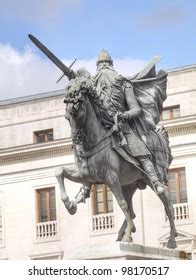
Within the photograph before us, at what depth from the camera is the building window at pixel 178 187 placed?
1907 inches

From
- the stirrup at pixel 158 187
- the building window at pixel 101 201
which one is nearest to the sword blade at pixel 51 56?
the stirrup at pixel 158 187

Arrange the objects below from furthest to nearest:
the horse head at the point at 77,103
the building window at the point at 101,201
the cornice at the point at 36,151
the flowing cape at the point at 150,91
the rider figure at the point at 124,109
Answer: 1. the cornice at the point at 36,151
2. the building window at the point at 101,201
3. the flowing cape at the point at 150,91
4. the rider figure at the point at 124,109
5. the horse head at the point at 77,103

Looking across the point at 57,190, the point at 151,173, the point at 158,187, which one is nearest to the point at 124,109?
the point at 151,173

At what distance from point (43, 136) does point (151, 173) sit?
3440 cm

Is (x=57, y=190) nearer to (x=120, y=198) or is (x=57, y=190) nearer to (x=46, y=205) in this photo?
(x=46, y=205)

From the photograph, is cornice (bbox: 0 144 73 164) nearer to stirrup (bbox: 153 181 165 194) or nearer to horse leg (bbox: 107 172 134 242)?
stirrup (bbox: 153 181 165 194)

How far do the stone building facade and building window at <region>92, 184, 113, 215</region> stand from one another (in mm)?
44

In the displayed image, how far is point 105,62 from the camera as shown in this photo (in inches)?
763

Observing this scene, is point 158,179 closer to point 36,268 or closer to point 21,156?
point 36,268

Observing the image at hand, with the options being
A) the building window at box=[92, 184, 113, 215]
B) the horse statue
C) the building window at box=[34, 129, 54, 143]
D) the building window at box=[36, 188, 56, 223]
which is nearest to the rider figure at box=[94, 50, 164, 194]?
the horse statue

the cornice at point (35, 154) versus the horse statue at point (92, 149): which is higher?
the cornice at point (35, 154)

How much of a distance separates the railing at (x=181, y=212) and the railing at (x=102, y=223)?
121 inches

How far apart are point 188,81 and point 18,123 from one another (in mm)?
8869

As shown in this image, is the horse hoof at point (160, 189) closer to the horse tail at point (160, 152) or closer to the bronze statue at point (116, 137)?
the bronze statue at point (116, 137)
